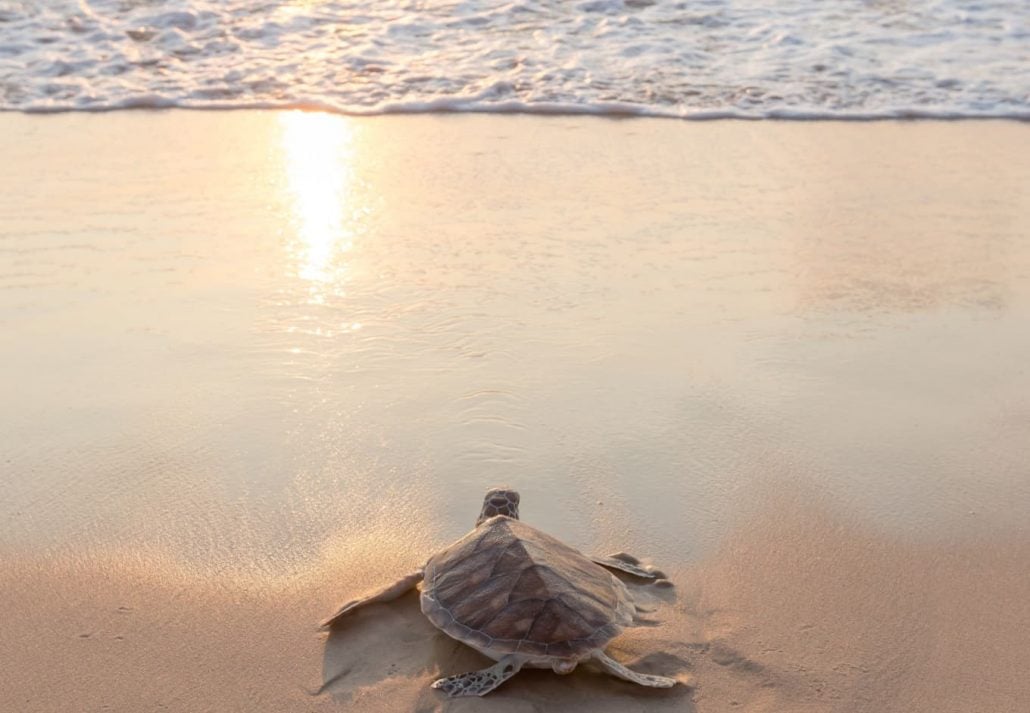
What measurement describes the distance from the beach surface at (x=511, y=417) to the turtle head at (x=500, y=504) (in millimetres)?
171

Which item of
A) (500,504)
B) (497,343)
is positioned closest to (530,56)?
(497,343)

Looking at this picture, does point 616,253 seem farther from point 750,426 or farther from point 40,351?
point 40,351

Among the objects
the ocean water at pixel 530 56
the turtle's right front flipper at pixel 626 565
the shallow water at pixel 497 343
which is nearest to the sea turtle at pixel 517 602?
the turtle's right front flipper at pixel 626 565

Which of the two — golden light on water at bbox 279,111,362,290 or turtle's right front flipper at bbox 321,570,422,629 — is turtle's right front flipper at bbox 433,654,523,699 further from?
golden light on water at bbox 279,111,362,290

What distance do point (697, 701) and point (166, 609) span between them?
1.48 meters

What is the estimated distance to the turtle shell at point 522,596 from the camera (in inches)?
112

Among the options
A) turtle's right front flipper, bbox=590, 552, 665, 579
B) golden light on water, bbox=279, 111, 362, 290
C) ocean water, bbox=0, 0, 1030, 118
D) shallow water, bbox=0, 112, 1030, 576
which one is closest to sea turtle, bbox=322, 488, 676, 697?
turtle's right front flipper, bbox=590, 552, 665, 579

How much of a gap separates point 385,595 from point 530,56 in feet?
23.0

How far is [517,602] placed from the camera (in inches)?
115

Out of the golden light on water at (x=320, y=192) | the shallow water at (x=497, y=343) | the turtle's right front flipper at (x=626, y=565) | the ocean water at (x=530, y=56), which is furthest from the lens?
the ocean water at (x=530, y=56)

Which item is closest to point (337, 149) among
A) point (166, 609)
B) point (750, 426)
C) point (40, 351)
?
point (40, 351)

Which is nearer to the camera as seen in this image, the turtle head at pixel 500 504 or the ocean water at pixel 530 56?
the turtle head at pixel 500 504

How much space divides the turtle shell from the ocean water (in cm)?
559

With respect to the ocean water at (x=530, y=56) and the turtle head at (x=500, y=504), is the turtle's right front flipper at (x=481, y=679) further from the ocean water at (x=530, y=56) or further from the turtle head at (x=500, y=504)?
the ocean water at (x=530, y=56)
